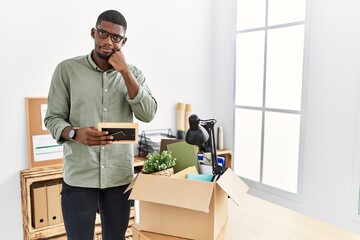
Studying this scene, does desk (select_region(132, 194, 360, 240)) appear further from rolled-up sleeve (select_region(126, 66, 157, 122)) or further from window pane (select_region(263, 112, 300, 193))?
window pane (select_region(263, 112, 300, 193))

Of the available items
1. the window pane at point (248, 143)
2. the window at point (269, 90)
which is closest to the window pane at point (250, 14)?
the window at point (269, 90)

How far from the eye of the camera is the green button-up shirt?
1.43 meters

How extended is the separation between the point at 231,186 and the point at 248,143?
208cm

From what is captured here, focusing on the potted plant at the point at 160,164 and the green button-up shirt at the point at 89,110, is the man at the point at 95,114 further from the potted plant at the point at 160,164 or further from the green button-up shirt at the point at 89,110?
the potted plant at the point at 160,164

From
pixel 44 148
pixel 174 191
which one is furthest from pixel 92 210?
pixel 44 148

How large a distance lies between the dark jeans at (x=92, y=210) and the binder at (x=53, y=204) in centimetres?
98

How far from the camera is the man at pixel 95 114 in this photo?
→ 4.64ft

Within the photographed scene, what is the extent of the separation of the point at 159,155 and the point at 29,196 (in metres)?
1.44

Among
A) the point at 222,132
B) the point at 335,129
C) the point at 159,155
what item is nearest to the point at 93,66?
the point at 159,155

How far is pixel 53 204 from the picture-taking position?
2396 millimetres

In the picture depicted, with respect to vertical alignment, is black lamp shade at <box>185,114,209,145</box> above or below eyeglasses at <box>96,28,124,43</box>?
below

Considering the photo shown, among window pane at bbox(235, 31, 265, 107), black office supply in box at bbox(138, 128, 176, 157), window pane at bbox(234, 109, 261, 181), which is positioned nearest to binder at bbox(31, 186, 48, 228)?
black office supply in box at bbox(138, 128, 176, 157)

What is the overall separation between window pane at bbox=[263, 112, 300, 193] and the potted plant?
1.79m

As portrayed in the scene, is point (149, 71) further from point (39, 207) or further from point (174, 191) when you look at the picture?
point (174, 191)
